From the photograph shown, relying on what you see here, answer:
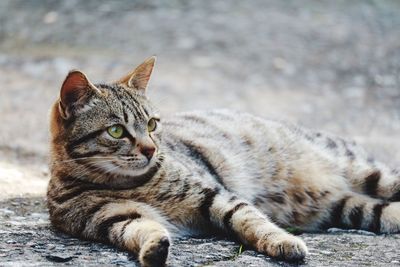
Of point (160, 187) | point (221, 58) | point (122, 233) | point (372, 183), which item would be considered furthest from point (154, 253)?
point (221, 58)

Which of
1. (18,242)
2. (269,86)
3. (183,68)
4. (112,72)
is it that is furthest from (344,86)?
(18,242)

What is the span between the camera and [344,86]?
29.8ft

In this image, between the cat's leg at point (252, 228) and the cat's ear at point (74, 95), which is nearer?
the cat's leg at point (252, 228)

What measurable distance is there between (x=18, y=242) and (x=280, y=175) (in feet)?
6.35

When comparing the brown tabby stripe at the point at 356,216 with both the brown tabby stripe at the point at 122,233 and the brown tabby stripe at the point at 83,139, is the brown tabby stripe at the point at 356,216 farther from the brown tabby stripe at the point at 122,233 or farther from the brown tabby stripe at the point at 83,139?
the brown tabby stripe at the point at 83,139

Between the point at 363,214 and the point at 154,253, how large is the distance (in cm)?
206

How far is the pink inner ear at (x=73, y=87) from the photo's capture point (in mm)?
3969

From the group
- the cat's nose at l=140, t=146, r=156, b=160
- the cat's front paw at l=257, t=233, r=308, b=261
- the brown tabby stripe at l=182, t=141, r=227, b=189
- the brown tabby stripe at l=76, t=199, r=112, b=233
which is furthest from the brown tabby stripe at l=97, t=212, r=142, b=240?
the brown tabby stripe at l=182, t=141, r=227, b=189

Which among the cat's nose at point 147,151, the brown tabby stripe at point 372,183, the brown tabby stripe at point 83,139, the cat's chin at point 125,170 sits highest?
the brown tabby stripe at point 83,139

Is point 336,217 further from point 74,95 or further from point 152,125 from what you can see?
point 74,95

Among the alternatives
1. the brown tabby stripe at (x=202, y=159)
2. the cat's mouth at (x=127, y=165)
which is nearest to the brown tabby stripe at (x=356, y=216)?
the brown tabby stripe at (x=202, y=159)

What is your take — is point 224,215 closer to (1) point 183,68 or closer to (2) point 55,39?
(1) point 183,68

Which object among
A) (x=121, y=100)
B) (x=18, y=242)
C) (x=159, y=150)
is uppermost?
(x=121, y=100)

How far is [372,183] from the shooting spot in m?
5.28
